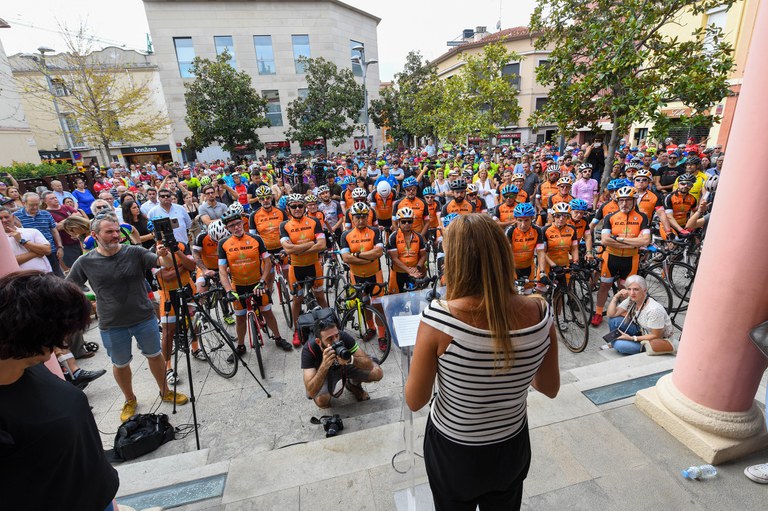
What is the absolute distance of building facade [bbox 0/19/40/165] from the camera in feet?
76.3

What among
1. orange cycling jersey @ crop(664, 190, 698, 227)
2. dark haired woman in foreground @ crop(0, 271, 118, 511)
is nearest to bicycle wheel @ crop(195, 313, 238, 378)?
dark haired woman in foreground @ crop(0, 271, 118, 511)

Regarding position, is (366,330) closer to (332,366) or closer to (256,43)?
(332,366)

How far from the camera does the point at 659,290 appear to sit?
6598mm

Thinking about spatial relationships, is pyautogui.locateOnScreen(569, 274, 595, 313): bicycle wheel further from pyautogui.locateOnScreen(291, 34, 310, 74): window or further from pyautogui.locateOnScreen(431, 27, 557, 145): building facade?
pyautogui.locateOnScreen(291, 34, 310, 74): window

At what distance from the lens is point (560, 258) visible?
6129mm

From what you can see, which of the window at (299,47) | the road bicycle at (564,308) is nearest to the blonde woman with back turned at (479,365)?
the road bicycle at (564,308)

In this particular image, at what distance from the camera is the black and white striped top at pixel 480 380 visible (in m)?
1.50

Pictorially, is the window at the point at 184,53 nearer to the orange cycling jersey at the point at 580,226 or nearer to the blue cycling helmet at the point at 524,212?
the blue cycling helmet at the point at 524,212

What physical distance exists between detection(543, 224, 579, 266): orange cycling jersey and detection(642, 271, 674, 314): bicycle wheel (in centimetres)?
156

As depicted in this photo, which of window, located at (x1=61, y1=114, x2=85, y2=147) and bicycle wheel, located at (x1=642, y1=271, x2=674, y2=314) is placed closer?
bicycle wheel, located at (x1=642, y1=271, x2=674, y2=314)

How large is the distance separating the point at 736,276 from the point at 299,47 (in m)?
42.2

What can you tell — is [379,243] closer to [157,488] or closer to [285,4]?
[157,488]

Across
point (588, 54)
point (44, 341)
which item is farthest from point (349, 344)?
point (588, 54)

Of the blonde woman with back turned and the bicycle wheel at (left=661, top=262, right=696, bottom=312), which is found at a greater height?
the blonde woman with back turned
